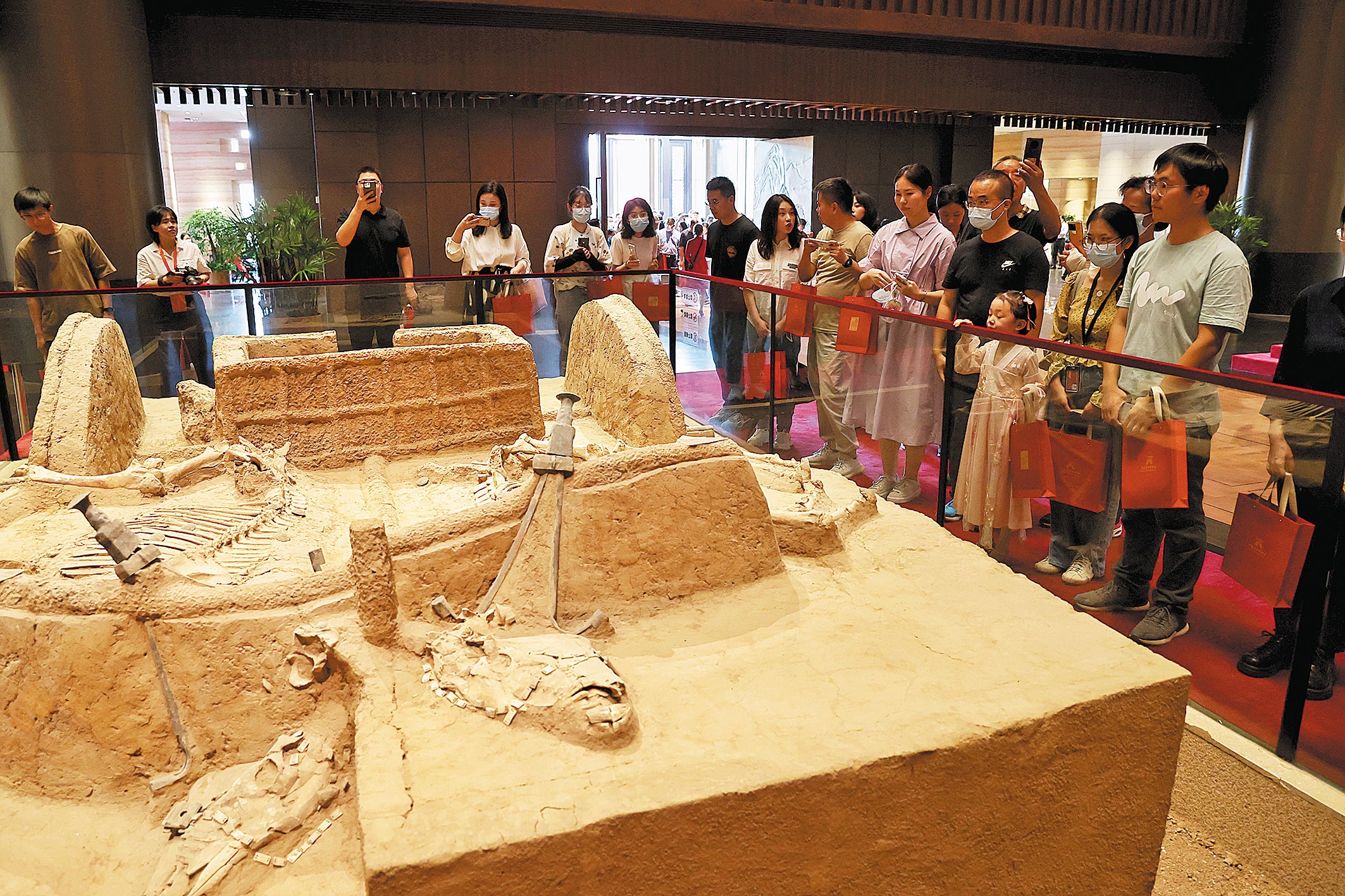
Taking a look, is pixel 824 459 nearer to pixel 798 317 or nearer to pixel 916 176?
pixel 798 317

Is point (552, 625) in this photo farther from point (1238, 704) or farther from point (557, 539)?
point (1238, 704)

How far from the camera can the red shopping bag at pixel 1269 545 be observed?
117 inches

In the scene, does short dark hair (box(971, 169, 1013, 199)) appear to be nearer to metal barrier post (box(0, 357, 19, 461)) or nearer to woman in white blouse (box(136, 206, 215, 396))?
woman in white blouse (box(136, 206, 215, 396))

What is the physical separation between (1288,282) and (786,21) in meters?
6.14

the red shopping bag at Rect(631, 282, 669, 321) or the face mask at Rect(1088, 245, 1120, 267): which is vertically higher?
the face mask at Rect(1088, 245, 1120, 267)

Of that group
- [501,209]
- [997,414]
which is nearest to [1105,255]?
[997,414]

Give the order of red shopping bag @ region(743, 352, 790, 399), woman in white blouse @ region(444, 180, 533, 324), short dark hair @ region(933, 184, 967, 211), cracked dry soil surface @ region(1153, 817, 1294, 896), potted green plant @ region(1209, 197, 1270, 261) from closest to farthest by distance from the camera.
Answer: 1. cracked dry soil surface @ region(1153, 817, 1294, 896)
2. red shopping bag @ region(743, 352, 790, 399)
3. short dark hair @ region(933, 184, 967, 211)
4. woman in white blouse @ region(444, 180, 533, 324)
5. potted green plant @ region(1209, 197, 1270, 261)

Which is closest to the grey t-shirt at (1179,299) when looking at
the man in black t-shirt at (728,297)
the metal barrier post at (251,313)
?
the man in black t-shirt at (728,297)

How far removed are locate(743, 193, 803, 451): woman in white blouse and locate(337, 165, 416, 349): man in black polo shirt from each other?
2.38 m

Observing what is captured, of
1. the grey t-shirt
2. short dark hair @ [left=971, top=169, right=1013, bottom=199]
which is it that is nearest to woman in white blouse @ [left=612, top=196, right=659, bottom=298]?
short dark hair @ [left=971, top=169, right=1013, bottom=199]

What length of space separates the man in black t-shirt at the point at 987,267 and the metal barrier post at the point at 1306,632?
156 cm

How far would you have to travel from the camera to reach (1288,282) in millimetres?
10203

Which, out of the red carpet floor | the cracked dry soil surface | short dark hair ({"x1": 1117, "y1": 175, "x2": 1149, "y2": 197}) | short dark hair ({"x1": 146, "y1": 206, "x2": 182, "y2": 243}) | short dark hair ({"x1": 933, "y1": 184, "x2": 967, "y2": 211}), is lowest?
the cracked dry soil surface

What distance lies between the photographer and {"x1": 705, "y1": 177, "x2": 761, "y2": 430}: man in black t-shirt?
243 inches
